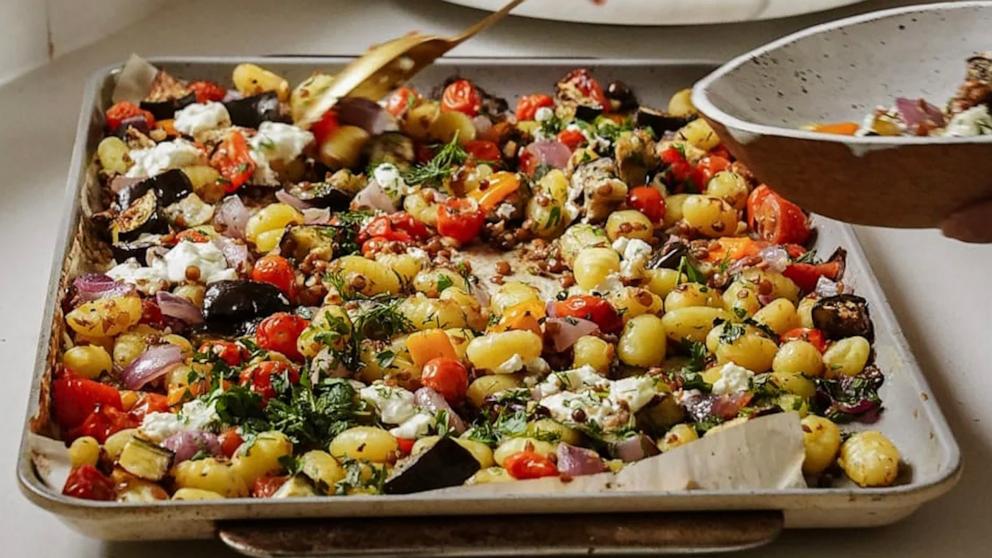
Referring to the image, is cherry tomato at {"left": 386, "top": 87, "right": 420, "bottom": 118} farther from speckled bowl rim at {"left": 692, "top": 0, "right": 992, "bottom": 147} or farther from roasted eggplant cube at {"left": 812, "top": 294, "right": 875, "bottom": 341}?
roasted eggplant cube at {"left": 812, "top": 294, "right": 875, "bottom": 341}

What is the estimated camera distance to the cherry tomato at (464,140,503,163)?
7.07ft

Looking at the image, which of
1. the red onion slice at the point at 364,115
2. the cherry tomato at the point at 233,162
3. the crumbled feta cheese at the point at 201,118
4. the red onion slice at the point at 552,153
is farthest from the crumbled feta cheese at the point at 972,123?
the crumbled feta cheese at the point at 201,118

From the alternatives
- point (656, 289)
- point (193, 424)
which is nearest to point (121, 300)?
point (193, 424)

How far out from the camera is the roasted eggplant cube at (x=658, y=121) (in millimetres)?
2213

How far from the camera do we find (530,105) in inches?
88.7

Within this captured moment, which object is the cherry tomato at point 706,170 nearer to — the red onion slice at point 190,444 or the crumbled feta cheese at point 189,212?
the crumbled feta cheese at point 189,212

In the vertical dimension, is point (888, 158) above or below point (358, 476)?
above

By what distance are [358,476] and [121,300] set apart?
1.44 ft

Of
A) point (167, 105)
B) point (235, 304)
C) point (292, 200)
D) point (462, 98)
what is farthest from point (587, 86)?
point (235, 304)

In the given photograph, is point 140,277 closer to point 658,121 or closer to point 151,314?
point 151,314

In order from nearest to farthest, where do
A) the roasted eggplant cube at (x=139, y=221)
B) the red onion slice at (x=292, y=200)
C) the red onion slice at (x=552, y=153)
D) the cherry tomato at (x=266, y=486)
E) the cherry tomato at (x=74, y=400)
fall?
the cherry tomato at (x=266, y=486) → the cherry tomato at (x=74, y=400) → the roasted eggplant cube at (x=139, y=221) → the red onion slice at (x=292, y=200) → the red onion slice at (x=552, y=153)

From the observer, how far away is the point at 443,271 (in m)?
1.85

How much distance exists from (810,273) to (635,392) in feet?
1.29

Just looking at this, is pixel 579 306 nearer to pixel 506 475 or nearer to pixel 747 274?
pixel 747 274
